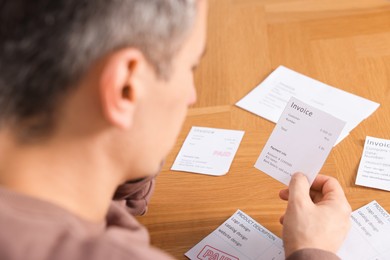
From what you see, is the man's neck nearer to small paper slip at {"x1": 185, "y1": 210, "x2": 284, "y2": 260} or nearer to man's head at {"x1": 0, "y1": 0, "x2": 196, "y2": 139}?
man's head at {"x1": 0, "y1": 0, "x2": 196, "y2": 139}

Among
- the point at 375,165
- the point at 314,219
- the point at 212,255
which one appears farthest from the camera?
the point at 375,165

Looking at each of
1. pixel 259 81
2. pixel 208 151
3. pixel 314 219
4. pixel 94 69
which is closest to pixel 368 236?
pixel 314 219

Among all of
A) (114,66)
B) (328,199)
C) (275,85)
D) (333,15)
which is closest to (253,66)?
(275,85)

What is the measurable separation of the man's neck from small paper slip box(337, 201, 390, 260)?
1.64 feet

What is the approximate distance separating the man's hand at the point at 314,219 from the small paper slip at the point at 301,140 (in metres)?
0.03

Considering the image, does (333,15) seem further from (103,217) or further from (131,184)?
(103,217)

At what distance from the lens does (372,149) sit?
1.05 meters

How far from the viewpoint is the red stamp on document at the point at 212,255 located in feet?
2.99

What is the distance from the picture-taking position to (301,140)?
0.88m

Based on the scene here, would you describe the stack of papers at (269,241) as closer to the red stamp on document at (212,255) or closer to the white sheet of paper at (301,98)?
the red stamp on document at (212,255)

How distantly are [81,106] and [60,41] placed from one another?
0.27 feet

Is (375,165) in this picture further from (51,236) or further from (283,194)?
(51,236)

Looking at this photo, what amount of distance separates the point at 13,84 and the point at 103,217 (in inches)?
10.0

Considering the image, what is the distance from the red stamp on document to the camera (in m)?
0.91
